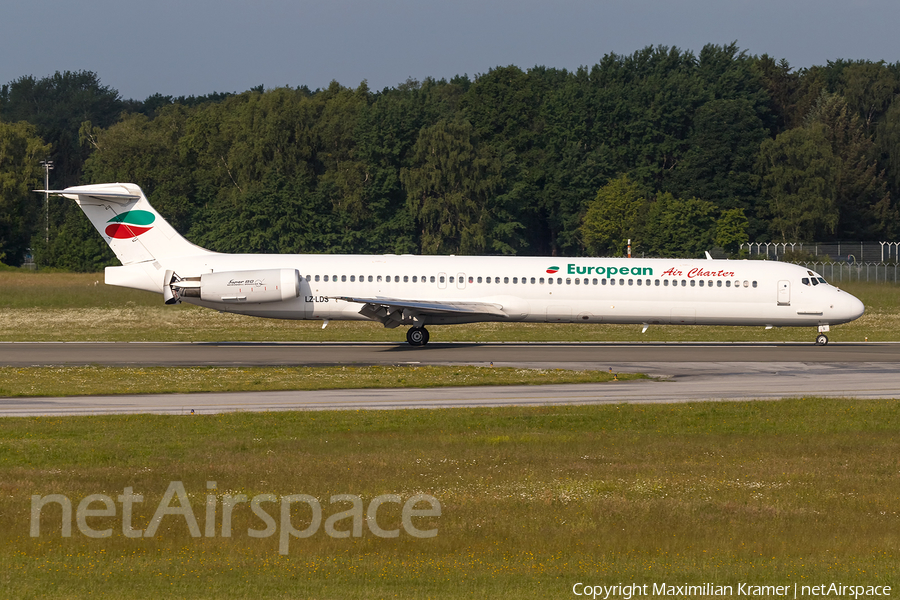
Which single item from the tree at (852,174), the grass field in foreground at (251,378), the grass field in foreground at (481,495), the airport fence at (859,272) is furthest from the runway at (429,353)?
the tree at (852,174)

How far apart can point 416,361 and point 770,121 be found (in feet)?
270

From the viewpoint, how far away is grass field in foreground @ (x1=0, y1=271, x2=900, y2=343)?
41.2 meters

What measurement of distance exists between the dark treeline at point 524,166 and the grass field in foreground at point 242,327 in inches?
1097

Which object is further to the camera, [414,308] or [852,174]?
[852,174]

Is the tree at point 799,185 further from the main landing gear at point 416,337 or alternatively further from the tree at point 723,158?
the main landing gear at point 416,337

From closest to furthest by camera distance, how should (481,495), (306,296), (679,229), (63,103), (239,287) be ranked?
(481,495)
(239,287)
(306,296)
(679,229)
(63,103)

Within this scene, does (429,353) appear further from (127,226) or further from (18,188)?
(18,188)

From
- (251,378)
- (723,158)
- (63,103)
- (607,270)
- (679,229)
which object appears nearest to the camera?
(251,378)

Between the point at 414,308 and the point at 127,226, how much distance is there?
1096 centimetres

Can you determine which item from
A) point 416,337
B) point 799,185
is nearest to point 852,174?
point 799,185

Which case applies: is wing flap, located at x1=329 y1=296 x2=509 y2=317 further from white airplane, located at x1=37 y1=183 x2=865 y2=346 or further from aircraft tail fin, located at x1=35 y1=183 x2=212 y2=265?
aircraft tail fin, located at x1=35 y1=183 x2=212 y2=265

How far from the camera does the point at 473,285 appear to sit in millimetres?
37000

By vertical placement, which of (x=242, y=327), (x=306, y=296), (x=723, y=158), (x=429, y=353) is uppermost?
(x=723, y=158)

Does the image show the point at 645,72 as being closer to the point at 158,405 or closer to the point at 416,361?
the point at 416,361
